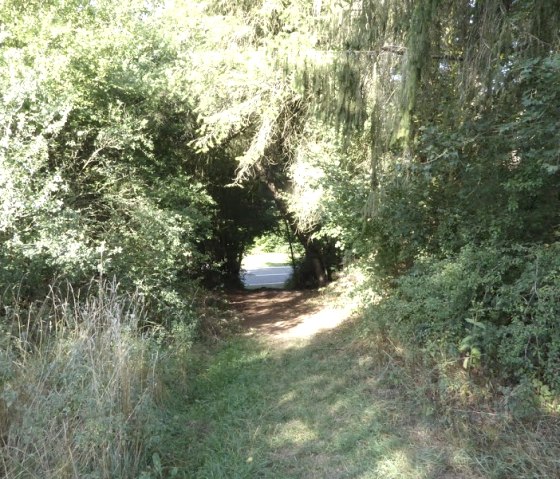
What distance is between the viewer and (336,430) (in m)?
4.79

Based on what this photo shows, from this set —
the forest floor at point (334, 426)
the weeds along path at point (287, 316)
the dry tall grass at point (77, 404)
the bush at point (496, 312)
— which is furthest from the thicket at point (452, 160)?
the dry tall grass at point (77, 404)

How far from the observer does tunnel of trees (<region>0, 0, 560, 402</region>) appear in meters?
4.66

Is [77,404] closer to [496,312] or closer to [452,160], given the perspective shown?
[496,312]

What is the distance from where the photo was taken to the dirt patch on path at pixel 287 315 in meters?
9.34

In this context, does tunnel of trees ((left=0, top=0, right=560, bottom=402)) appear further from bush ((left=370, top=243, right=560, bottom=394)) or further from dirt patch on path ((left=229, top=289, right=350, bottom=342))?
dirt patch on path ((left=229, top=289, right=350, bottom=342))

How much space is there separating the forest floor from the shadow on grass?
1 cm

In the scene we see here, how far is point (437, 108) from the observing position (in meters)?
6.00

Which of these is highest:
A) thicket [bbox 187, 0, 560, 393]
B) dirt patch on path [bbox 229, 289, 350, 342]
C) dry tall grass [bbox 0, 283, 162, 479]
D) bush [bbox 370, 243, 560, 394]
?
thicket [bbox 187, 0, 560, 393]

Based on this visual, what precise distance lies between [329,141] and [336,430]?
16.5 ft

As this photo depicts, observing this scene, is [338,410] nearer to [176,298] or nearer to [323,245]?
[176,298]

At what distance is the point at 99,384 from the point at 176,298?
12.8ft

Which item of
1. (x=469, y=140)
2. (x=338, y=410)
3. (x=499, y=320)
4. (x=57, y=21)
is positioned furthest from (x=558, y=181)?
(x=57, y=21)

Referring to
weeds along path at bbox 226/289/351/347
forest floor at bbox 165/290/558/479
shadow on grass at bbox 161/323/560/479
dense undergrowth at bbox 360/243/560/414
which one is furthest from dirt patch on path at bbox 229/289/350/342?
dense undergrowth at bbox 360/243/560/414

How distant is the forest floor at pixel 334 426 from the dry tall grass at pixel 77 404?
2.13 feet
